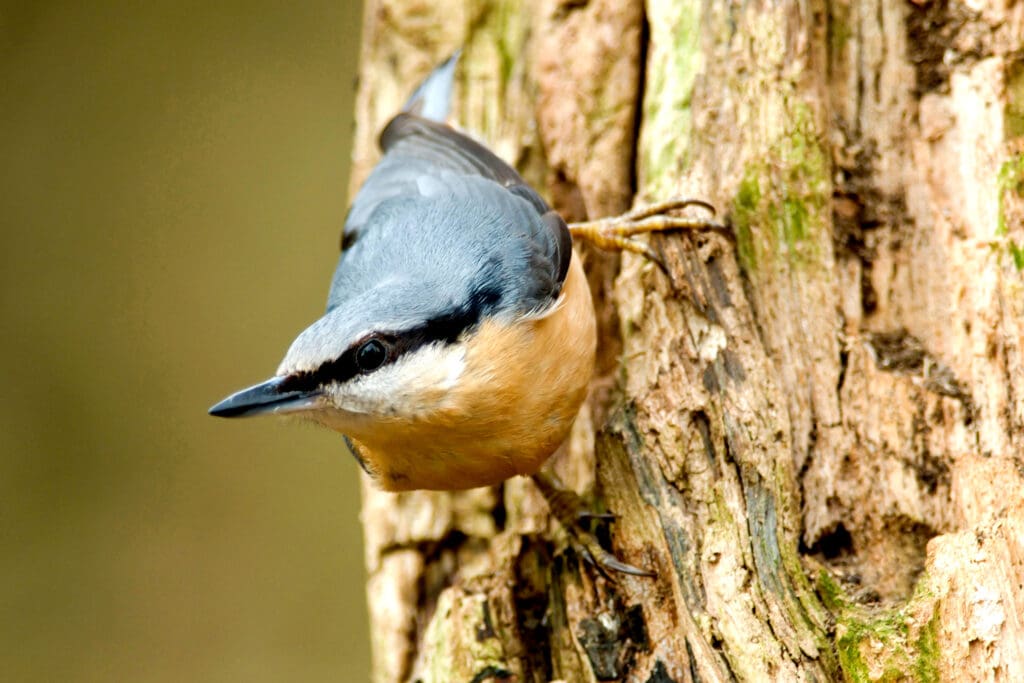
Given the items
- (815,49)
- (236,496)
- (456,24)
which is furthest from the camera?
(236,496)

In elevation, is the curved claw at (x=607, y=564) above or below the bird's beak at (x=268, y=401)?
below

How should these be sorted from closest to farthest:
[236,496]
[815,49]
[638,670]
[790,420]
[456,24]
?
[638,670]
[790,420]
[815,49]
[456,24]
[236,496]

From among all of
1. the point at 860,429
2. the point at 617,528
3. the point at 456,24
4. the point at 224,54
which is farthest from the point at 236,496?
the point at 860,429

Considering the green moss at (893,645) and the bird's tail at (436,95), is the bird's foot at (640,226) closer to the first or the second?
the bird's tail at (436,95)

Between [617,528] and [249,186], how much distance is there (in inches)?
140

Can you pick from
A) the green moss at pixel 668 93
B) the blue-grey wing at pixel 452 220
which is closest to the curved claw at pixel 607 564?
the blue-grey wing at pixel 452 220

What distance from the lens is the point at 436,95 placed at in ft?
11.8

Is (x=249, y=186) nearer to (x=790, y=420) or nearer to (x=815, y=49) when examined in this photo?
(x=815, y=49)

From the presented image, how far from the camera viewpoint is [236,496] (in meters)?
5.33

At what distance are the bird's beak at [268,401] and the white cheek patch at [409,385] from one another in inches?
2.5

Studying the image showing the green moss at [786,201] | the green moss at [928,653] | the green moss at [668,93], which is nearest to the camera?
the green moss at [928,653]

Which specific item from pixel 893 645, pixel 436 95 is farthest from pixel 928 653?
pixel 436 95

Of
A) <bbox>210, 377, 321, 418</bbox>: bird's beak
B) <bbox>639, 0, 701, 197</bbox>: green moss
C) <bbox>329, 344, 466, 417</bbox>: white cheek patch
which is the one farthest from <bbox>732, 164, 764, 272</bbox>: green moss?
<bbox>210, 377, 321, 418</bbox>: bird's beak

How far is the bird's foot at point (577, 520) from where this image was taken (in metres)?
2.52
